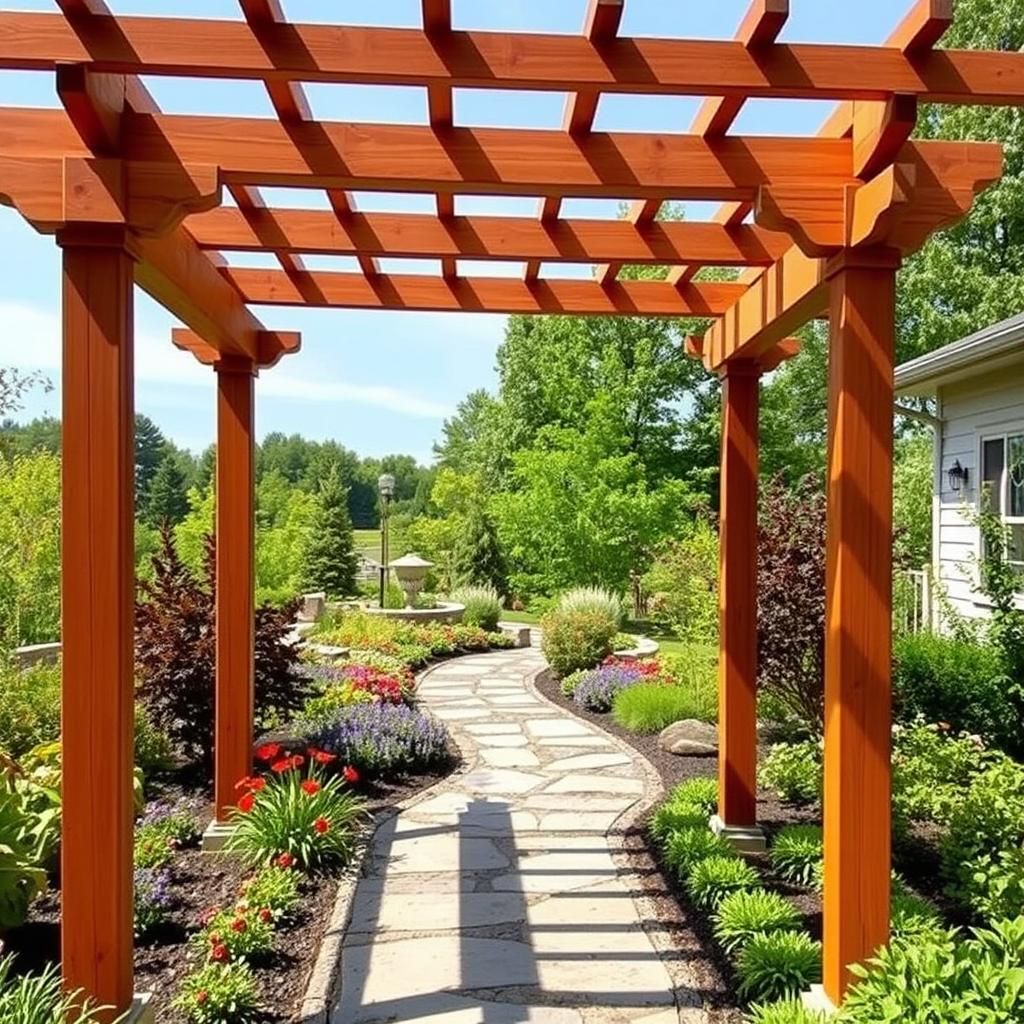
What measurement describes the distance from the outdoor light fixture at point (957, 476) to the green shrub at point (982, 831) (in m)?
4.97

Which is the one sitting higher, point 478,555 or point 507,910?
point 478,555

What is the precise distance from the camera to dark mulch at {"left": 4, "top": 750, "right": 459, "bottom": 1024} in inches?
126

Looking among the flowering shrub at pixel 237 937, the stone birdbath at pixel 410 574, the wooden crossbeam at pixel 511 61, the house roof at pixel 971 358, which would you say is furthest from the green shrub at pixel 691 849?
the stone birdbath at pixel 410 574

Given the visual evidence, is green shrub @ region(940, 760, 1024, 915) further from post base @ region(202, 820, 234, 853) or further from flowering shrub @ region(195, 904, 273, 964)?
post base @ region(202, 820, 234, 853)

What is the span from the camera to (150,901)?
3.73m

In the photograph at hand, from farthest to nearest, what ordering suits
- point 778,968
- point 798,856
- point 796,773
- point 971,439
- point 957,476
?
1. point 957,476
2. point 971,439
3. point 796,773
4. point 798,856
5. point 778,968

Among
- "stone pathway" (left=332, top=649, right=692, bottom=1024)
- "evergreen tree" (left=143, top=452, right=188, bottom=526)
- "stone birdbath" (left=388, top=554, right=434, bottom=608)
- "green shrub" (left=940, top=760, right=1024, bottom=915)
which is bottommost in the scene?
"stone pathway" (left=332, top=649, right=692, bottom=1024)

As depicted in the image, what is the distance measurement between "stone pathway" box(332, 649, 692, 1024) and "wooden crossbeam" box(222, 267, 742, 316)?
2.81 m

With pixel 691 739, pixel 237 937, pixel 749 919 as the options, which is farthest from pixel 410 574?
pixel 749 919

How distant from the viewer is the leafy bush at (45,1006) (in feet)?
7.79

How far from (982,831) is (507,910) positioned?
2.10 meters

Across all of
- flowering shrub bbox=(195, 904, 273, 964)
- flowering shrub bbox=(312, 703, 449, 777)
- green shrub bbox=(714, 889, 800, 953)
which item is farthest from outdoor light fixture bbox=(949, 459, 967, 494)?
flowering shrub bbox=(195, 904, 273, 964)

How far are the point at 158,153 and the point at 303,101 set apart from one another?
467 mm

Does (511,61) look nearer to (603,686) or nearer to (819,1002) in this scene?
(819,1002)
